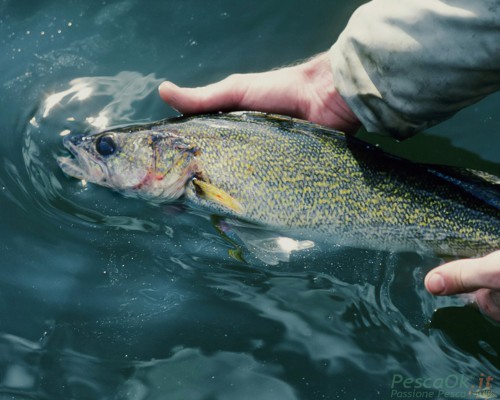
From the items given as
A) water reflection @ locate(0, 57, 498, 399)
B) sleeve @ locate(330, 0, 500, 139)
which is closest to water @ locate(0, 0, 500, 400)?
water reflection @ locate(0, 57, 498, 399)

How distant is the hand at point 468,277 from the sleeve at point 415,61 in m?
1.06

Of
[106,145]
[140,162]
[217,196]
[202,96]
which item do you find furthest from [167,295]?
[202,96]

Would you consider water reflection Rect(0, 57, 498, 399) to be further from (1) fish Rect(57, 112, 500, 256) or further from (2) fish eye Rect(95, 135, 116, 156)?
(2) fish eye Rect(95, 135, 116, 156)

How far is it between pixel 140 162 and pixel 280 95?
3.52 feet

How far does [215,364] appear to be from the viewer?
3.41 metres

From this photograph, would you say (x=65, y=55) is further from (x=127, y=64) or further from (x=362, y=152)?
(x=362, y=152)

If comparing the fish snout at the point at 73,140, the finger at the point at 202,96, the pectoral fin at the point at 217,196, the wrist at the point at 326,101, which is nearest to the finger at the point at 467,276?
the pectoral fin at the point at 217,196

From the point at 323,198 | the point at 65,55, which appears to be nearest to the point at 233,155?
the point at 323,198

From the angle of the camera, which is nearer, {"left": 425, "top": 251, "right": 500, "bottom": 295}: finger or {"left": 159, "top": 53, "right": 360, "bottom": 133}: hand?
{"left": 425, "top": 251, "right": 500, "bottom": 295}: finger

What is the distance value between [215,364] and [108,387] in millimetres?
583

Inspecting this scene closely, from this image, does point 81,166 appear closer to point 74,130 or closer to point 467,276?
point 74,130

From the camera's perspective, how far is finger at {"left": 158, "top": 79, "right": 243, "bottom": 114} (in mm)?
4046

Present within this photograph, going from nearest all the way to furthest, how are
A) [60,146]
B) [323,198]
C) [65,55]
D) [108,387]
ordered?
[108,387]
[323,198]
[60,146]
[65,55]

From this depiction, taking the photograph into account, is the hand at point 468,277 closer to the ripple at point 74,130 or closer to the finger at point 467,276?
the finger at point 467,276
